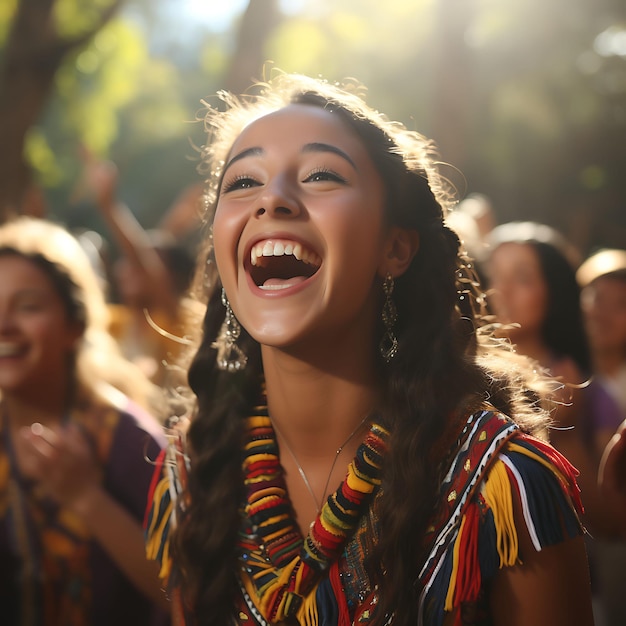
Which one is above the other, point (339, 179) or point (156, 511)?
point (339, 179)

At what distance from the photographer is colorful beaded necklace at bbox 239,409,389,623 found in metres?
1.76

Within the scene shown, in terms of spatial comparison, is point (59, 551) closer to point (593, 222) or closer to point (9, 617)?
point (9, 617)

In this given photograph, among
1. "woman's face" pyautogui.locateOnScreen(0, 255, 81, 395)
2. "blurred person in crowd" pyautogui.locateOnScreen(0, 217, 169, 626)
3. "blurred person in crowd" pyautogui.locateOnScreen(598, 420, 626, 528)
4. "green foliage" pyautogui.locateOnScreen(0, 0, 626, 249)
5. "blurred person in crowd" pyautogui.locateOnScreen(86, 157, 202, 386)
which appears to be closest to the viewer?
"blurred person in crowd" pyautogui.locateOnScreen(598, 420, 626, 528)

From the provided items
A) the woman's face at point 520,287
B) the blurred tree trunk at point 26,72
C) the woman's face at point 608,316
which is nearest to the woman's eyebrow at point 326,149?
the woman's face at point 520,287

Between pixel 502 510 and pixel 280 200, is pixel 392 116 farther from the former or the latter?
pixel 502 510

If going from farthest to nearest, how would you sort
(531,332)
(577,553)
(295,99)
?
(531,332) → (295,99) → (577,553)

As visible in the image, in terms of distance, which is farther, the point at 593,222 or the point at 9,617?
the point at 593,222

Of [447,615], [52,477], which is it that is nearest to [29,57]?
[52,477]

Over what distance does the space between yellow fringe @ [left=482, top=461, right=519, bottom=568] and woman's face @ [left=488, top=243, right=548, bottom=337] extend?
187cm

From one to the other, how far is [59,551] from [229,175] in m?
1.42

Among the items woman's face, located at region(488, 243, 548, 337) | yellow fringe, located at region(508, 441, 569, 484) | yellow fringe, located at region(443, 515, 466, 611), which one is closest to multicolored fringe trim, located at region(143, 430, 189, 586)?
yellow fringe, located at region(443, 515, 466, 611)

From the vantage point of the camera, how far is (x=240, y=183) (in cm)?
194

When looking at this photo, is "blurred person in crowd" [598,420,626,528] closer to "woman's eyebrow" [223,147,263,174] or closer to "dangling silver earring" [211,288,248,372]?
"dangling silver earring" [211,288,248,372]

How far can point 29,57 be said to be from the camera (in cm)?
746
